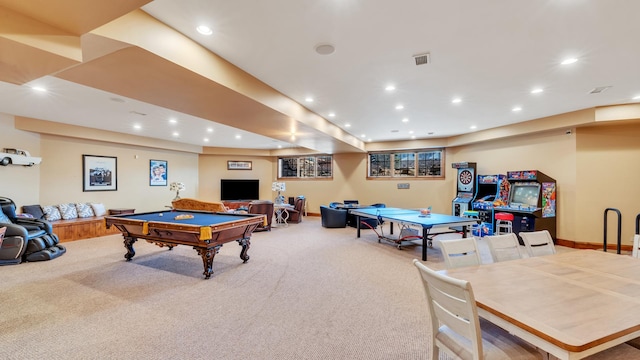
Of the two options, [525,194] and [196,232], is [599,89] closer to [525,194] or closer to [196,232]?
[525,194]

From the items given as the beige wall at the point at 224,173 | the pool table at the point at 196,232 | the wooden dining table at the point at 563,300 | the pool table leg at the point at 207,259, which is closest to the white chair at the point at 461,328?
the wooden dining table at the point at 563,300

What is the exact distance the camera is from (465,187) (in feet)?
26.1

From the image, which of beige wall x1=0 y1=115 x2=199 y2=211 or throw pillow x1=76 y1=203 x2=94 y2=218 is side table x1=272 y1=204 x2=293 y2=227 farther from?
throw pillow x1=76 y1=203 x2=94 y2=218

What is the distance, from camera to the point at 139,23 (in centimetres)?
237

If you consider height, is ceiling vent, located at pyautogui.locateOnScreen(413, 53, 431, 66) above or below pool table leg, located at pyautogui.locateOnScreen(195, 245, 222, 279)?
above

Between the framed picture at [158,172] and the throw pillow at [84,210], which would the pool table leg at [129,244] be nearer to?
the throw pillow at [84,210]

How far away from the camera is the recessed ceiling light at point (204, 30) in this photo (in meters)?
2.60

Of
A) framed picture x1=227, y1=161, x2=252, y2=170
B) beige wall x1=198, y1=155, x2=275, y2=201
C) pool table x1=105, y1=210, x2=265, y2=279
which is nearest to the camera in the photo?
pool table x1=105, y1=210, x2=265, y2=279

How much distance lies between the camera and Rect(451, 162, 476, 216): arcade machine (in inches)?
302

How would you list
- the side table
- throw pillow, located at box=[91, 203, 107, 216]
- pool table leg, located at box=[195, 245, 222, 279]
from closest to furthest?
pool table leg, located at box=[195, 245, 222, 279]
throw pillow, located at box=[91, 203, 107, 216]
the side table

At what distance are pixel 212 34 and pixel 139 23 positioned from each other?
63 cm

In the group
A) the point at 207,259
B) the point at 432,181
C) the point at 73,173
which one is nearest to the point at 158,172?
the point at 73,173

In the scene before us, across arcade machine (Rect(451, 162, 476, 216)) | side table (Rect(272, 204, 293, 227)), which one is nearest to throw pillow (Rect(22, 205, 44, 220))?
side table (Rect(272, 204, 293, 227))

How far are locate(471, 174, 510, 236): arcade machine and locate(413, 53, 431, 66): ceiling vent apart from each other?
16.6 ft
